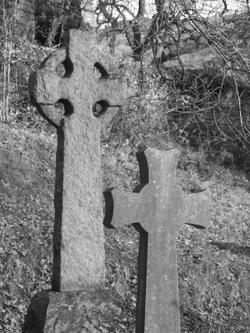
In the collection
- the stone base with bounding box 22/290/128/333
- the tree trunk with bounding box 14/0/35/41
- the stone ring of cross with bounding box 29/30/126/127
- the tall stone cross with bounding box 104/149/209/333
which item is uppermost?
the tree trunk with bounding box 14/0/35/41

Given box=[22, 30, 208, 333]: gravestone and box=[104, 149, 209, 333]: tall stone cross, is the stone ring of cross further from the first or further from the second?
box=[104, 149, 209, 333]: tall stone cross

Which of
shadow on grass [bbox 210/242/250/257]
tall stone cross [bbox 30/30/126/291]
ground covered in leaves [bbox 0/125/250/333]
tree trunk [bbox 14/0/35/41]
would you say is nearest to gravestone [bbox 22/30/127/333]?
tall stone cross [bbox 30/30/126/291]

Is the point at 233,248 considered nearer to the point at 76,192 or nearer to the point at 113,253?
the point at 113,253

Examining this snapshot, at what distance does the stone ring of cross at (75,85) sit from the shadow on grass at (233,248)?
4476 mm

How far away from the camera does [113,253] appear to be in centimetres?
689

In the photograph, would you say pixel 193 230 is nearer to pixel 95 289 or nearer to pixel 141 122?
pixel 141 122

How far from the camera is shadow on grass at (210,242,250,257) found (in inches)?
325

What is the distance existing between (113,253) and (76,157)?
2995mm

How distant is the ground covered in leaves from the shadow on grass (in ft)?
0.06

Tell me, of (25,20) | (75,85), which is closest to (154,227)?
(75,85)

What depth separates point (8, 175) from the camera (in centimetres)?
766

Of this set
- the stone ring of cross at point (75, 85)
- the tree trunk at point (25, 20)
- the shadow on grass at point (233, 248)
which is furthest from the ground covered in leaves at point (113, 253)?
the tree trunk at point (25, 20)

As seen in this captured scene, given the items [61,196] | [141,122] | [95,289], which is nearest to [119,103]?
[61,196]

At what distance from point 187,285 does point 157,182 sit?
3.52 meters
